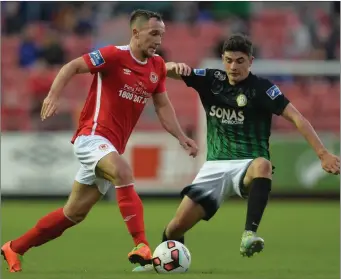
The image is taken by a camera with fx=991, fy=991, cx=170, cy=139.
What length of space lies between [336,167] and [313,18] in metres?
13.6

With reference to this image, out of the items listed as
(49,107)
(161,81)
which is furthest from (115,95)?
(49,107)

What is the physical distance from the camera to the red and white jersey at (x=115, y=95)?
311 inches

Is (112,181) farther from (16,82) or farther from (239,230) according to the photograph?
(16,82)

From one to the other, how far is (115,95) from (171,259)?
1399 millimetres

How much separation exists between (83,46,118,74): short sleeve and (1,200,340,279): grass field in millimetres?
1586

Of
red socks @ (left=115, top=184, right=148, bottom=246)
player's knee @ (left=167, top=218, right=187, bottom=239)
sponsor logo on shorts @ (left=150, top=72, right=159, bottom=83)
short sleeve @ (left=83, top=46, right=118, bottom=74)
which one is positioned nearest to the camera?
red socks @ (left=115, top=184, right=148, bottom=246)

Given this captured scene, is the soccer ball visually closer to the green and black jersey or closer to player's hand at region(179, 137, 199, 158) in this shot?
player's hand at region(179, 137, 199, 158)

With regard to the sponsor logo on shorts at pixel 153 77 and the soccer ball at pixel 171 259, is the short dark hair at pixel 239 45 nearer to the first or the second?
the sponsor logo on shorts at pixel 153 77

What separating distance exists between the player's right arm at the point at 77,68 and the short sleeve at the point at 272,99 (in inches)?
48.8

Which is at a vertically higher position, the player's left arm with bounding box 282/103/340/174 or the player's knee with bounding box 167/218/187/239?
the player's left arm with bounding box 282/103/340/174

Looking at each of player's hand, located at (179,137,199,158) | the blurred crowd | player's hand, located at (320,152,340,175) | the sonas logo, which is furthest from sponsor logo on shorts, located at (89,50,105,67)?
the blurred crowd

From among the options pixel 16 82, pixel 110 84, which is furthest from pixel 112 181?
pixel 16 82

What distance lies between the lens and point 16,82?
18719mm

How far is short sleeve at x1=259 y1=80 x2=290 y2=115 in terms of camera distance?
7910mm
